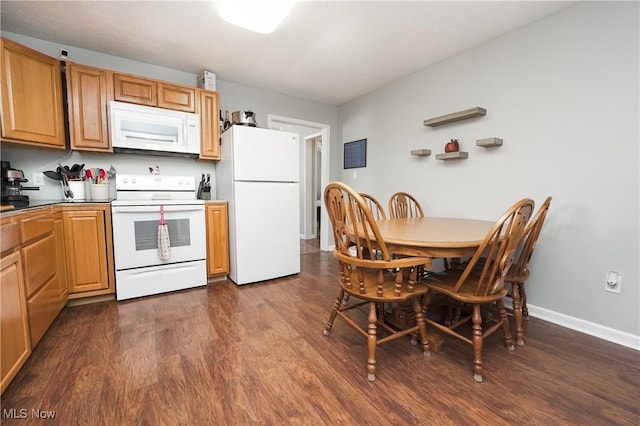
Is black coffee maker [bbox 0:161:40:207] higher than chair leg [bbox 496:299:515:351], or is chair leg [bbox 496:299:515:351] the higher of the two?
black coffee maker [bbox 0:161:40:207]

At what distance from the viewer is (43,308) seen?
1.65 meters

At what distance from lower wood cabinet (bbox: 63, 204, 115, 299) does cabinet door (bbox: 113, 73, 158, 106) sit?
1.03m

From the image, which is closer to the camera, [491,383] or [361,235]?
[491,383]

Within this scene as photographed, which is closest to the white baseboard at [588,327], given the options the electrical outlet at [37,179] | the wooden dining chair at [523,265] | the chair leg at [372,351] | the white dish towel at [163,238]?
the wooden dining chair at [523,265]

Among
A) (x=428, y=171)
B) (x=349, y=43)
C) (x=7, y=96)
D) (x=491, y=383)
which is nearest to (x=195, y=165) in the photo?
(x=7, y=96)

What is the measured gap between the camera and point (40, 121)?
6.86 feet

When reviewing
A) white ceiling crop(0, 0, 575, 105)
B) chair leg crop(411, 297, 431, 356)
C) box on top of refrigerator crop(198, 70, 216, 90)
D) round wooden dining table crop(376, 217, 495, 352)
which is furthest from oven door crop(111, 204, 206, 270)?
Result: chair leg crop(411, 297, 431, 356)

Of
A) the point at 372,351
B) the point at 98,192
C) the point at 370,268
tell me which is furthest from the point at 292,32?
the point at 372,351

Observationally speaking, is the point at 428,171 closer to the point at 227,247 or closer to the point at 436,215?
the point at 436,215

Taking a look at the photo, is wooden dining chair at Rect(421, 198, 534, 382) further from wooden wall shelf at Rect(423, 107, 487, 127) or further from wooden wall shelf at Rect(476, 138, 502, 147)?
wooden wall shelf at Rect(423, 107, 487, 127)

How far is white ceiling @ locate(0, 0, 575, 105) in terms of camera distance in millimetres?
1908

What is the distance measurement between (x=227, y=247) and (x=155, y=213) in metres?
0.76

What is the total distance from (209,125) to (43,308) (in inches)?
78.4

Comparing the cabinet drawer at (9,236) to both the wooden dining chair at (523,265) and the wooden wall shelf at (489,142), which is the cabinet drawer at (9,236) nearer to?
the wooden dining chair at (523,265)
